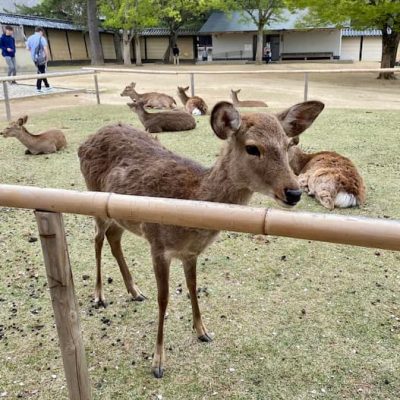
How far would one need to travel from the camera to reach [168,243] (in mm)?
2525

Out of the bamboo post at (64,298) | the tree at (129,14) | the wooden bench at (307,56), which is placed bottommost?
the wooden bench at (307,56)

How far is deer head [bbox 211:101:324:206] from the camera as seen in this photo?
7.10 ft

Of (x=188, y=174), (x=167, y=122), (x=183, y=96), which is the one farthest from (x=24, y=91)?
(x=188, y=174)

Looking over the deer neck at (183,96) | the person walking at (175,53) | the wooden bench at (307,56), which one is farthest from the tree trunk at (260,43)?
the deer neck at (183,96)

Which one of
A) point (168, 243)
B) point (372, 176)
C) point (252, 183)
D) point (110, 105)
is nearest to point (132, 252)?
point (168, 243)

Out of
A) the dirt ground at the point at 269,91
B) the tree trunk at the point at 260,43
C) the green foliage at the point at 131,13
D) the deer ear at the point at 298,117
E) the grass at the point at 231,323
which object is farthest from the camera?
the tree trunk at the point at 260,43

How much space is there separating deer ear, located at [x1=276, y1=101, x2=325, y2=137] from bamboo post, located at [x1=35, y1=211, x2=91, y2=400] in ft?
4.31

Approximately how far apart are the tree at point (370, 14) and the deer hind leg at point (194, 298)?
616 inches

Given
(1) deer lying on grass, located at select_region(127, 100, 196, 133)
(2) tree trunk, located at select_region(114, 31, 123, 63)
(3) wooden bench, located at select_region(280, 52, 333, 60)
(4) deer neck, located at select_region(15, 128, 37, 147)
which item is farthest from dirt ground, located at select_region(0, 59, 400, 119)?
(2) tree trunk, located at select_region(114, 31, 123, 63)

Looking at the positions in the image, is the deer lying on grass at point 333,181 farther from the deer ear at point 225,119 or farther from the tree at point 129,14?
the tree at point 129,14

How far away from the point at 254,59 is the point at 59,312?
119ft

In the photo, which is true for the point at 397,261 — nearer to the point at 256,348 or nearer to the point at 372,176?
the point at 256,348

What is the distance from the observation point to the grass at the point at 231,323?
2.49m

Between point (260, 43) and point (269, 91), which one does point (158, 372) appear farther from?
point (260, 43)
